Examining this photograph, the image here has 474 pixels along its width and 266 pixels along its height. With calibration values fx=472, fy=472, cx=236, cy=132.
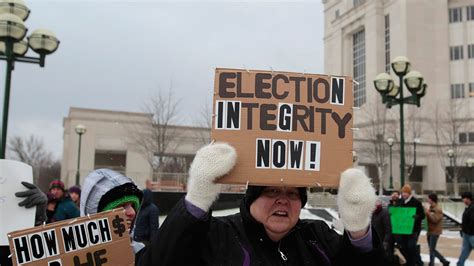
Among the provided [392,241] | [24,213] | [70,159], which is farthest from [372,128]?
[24,213]

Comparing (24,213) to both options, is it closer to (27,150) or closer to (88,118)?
(88,118)

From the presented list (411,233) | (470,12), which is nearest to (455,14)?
(470,12)

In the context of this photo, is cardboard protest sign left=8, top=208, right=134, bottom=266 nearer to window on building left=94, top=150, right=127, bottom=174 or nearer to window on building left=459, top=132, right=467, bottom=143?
window on building left=94, top=150, right=127, bottom=174

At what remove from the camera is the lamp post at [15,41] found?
9.44 metres

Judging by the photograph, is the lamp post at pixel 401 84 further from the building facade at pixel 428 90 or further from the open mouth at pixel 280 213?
the building facade at pixel 428 90

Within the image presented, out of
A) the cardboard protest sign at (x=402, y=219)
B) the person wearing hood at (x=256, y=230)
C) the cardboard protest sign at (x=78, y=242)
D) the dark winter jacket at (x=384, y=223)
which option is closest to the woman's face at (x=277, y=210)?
the person wearing hood at (x=256, y=230)

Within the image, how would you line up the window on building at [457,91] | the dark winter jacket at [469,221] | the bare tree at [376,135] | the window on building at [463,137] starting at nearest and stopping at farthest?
the dark winter jacket at [469,221]
the bare tree at [376,135]
the window on building at [463,137]
the window on building at [457,91]

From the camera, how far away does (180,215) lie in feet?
6.56

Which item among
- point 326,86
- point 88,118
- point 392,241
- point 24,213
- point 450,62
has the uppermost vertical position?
point 450,62

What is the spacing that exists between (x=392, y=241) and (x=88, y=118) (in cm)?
4130

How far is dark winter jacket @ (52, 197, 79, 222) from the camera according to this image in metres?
6.92

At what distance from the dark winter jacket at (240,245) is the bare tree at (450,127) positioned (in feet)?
181

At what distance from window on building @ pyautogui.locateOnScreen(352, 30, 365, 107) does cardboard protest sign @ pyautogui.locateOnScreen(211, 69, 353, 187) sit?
61.9 metres

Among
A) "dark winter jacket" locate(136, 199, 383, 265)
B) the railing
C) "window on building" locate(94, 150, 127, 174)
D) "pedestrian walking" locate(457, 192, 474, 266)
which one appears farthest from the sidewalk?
"window on building" locate(94, 150, 127, 174)
